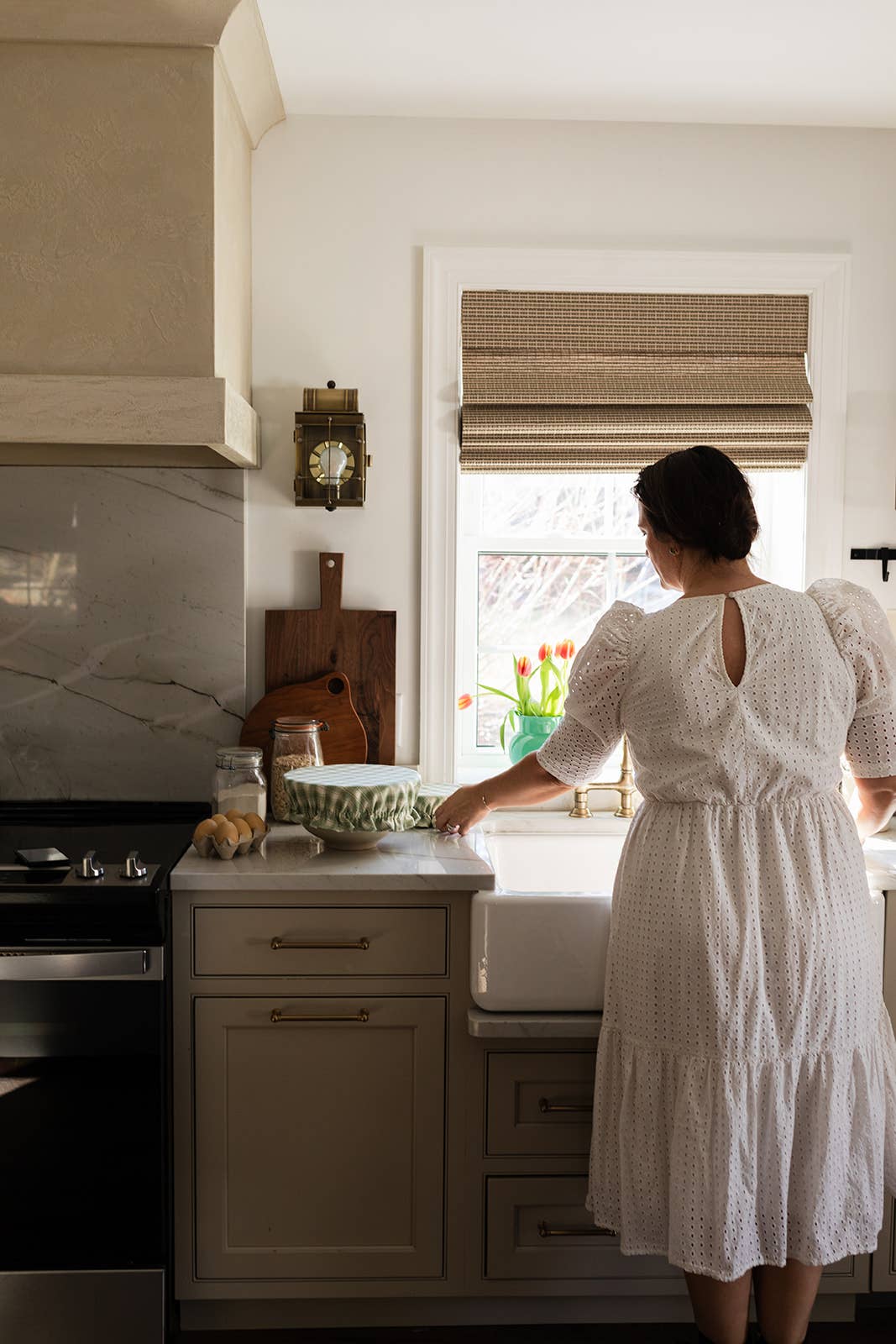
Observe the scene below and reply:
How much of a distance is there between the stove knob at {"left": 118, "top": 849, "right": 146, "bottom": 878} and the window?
3.28ft

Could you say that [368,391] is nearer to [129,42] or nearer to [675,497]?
[129,42]

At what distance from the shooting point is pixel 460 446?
2.54m

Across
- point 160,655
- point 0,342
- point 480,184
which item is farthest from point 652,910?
point 480,184

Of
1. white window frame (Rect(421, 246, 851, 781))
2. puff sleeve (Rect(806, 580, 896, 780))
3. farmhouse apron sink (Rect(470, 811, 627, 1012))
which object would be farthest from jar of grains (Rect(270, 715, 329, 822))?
puff sleeve (Rect(806, 580, 896, 780))

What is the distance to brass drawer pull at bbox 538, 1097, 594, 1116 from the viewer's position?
78.0 inches

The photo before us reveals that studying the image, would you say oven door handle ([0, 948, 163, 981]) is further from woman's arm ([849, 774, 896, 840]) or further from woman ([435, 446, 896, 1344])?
woman's arm ([849, 774, 896, 840])

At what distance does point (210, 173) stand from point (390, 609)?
1.00 meters

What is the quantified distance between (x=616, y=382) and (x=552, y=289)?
259 millimetres

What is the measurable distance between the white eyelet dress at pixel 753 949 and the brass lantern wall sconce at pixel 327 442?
3.21 feet

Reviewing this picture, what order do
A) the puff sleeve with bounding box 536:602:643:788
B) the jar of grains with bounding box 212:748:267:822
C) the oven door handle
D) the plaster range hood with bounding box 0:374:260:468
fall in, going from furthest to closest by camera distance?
1. the jar of grains with bounding box 212:748:267:822
2. the plaster range hood with bounding box 0:374:260:468
3. the oven door handle
4. the puff sleeve with bounding box 536:602:643:788

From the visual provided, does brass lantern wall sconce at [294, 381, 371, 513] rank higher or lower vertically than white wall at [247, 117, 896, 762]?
lower

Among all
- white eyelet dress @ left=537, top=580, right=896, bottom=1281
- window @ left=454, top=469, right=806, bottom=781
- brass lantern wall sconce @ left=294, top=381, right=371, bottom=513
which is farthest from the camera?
window @ left=454, top=469, right=806, bottom=781

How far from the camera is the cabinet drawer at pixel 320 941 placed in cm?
196

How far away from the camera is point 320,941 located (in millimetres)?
1968
